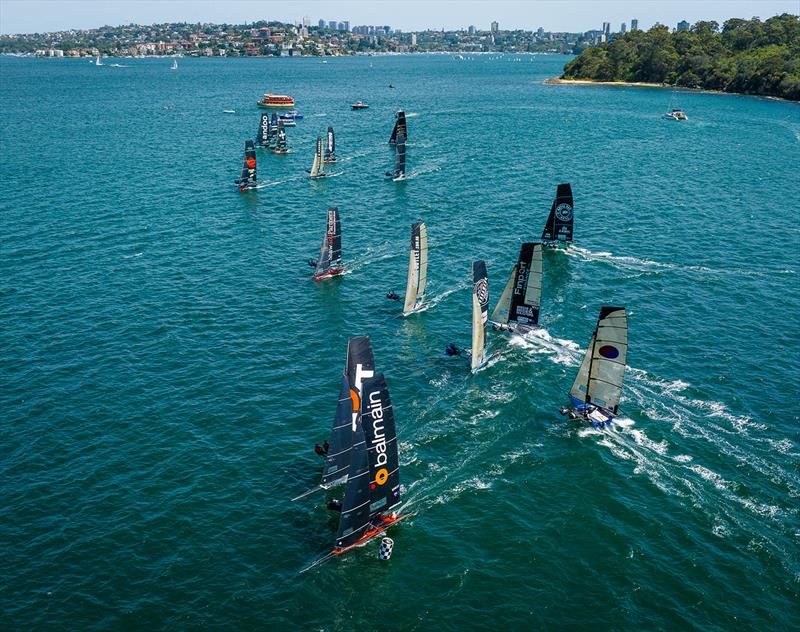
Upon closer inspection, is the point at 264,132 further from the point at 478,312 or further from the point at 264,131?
A: the point at 478,312

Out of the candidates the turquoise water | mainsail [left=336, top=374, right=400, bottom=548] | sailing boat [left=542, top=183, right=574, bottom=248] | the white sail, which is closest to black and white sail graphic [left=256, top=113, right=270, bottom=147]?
the turquoise water

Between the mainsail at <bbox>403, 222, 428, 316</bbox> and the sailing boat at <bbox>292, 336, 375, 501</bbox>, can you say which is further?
the mainsail at <bbox>403, 222, 428, 316</bbox>

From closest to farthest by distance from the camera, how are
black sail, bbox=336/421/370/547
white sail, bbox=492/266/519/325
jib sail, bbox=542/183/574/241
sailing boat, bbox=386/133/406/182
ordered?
black sail, bbox=336/421/370/547 < white sail, bbox=492/266/519/325 < jib sail, bbox=542/183/574/241 < sailing boat, bbox=386/133/406/182

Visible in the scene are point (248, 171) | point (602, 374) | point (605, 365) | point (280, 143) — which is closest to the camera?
point (605, 365)

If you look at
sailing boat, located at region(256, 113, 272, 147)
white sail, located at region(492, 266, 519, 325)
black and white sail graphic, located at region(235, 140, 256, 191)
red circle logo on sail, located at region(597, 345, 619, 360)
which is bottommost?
white sail, located at region(492, 266, 519, 325)

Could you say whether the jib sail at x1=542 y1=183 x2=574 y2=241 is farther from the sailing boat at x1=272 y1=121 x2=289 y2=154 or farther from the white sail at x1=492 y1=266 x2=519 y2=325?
the sailing boat at x1=272 y1=121 x2=289 y2=154

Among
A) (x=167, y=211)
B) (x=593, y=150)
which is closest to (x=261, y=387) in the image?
(x=167, y=211)

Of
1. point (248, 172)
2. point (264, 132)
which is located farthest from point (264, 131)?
point (248, 172)

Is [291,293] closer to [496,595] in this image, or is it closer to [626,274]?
[626,274]

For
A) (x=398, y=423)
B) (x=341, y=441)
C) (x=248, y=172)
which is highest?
(x=248, y=172)
